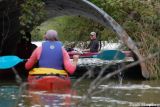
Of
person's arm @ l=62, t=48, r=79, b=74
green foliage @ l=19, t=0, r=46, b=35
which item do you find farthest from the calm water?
green foliage @ l=19, t=0, r=46, b=35

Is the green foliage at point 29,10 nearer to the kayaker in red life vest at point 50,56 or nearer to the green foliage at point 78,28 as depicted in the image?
the kayaker in red life vest at point 50,56

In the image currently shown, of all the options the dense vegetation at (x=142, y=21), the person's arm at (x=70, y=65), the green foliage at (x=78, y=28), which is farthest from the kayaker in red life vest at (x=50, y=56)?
the green foliage at (x=78, y=28)

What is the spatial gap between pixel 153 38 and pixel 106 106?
6777 mm

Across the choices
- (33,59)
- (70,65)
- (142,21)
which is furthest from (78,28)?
(70,65)

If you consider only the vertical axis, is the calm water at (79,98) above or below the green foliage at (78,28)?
below

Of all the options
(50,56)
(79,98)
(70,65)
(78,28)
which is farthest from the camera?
(78,28)

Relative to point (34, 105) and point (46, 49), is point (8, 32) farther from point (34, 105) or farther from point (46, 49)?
point (34, 105)

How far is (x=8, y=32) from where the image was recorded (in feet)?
53.9

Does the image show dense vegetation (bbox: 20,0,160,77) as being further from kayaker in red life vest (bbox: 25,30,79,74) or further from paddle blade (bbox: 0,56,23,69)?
paddle blade (bbox: 0,56,23,69)

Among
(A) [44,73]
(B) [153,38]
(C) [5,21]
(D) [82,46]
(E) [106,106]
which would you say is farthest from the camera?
(D) [82,46]

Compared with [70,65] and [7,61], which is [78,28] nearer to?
[7,61]

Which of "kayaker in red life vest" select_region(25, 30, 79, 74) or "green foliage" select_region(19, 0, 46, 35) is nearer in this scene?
"kayaker in red life vest" select_region(25, 30, 79, 74)

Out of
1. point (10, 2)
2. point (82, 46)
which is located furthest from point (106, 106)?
→ point (82, 46)

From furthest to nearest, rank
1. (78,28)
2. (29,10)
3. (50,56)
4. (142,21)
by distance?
(78,28)
(142,21)
(29,10)
(50,56)
